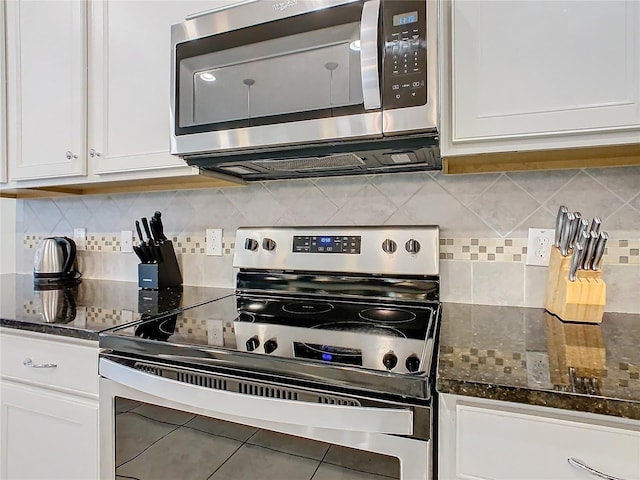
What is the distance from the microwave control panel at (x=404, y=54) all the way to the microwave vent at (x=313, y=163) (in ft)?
0.74

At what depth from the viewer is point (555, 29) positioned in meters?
0.92

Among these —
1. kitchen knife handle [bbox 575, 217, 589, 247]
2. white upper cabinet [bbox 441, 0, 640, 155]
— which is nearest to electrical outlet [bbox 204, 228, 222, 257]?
white upper cabinet [bbox 441, 0, 640, 155]

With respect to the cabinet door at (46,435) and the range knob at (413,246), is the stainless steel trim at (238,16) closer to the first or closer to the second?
the range knob at (413,246)

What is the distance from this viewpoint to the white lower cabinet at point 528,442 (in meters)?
0.59

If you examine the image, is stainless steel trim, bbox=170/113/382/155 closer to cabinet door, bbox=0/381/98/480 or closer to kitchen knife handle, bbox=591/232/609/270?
kitchen knife handle, bbox=591/232/609/270

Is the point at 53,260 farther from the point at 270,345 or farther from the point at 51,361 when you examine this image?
the point at 270,345

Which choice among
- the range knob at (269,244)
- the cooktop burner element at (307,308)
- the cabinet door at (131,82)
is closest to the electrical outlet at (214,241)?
the range knob at (269,244)

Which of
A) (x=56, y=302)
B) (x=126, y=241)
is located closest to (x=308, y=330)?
(x=56, y=302)

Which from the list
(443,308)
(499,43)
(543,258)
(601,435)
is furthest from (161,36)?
(601,435)

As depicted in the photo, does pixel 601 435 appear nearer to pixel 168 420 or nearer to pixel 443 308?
pixel 443 308

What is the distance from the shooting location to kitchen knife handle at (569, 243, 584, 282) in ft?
3.29

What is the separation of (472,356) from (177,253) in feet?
4.37

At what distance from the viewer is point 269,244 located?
1457 mm

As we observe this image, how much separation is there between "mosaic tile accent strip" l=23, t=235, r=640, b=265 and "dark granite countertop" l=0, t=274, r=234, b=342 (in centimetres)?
19
